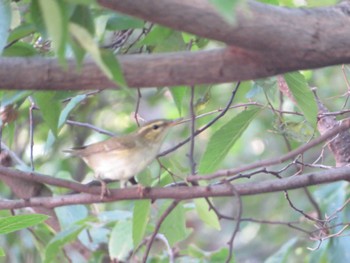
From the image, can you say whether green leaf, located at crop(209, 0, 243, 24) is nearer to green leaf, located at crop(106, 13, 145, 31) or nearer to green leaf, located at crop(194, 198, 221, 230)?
green leaf, located at crop(106, 13, 145, 31)

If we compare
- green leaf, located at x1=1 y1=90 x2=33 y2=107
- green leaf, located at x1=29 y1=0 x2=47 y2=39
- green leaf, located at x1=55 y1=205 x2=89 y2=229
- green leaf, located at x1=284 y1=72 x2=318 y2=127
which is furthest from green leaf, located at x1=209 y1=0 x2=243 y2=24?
green leaf, located at x1=55 y1=205 x2=89 y2=229

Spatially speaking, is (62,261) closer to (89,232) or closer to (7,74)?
(89,232)

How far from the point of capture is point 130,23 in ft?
6.95

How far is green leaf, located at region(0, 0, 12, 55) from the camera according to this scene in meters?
1.86

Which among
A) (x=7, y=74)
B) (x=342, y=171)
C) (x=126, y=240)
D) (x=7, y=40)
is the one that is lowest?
(x=126, y=240)

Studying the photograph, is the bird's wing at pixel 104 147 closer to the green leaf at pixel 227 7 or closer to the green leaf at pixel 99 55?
the green leaf at pixel 99 55

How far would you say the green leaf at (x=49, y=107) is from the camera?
2.17 meters

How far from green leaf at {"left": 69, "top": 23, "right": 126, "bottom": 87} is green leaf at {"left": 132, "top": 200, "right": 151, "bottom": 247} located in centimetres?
106

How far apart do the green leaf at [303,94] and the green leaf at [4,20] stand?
2.70 ft

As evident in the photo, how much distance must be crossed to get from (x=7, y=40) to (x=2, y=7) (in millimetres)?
95

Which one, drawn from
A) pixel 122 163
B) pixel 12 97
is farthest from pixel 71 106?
pixel 12 97

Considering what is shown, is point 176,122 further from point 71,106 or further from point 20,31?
point 20,31

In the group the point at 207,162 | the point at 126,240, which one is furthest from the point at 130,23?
the point at 126,240

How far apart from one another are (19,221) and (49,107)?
0.41 meters
